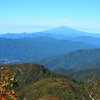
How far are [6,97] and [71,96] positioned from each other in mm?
43184

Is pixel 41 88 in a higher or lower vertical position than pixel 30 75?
higher

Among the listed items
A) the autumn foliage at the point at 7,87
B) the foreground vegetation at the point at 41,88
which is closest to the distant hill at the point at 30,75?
the foreground vegetation at the point at 41,88

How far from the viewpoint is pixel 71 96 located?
50188 millimetres

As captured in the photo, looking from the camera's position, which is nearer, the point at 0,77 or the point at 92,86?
the point at 0,77

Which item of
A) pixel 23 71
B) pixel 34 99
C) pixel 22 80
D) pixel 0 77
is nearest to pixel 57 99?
pixel 34 99

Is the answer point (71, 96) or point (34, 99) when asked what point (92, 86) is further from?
point (34, 99)

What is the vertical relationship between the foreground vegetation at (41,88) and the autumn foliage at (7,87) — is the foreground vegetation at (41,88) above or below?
below

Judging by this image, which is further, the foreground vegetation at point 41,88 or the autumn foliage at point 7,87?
the foreground vegetation at point 41,88

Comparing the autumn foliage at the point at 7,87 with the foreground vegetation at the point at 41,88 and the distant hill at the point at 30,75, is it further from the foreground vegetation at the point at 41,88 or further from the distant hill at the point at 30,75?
the distant hill at the point at 30,75

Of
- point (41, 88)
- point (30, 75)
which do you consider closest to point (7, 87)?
point (41, 88)

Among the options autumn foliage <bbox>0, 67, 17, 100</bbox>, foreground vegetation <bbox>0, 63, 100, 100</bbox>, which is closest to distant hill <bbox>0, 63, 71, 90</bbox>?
foreground vegetation <bbox>0, 63, 100, 100</bbox>

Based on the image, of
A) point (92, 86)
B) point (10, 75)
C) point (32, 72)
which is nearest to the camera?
point (10, 75)

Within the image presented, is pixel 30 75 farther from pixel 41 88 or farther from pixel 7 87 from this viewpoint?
pixel 7 87

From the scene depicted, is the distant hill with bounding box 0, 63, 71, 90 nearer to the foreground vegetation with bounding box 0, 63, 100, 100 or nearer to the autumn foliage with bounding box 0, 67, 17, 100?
the foreground vegetation with bounding box 0, 63, 100, 100
